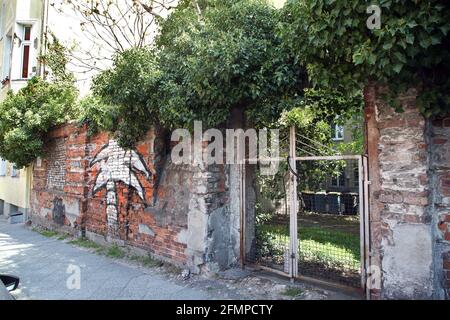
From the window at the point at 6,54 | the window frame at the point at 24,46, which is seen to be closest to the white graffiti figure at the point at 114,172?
the window frame at the point at 24,46

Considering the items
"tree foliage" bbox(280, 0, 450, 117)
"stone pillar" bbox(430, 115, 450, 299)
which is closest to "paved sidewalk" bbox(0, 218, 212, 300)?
"stone pillar" bbox(430, 115, 450, 299)

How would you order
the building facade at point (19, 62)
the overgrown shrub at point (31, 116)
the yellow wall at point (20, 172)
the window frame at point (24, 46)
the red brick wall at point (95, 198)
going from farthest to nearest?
the window frame at point (24, 46), the building facade at point (19, 62), the yellow wall at point (20, 172), the overgrown shrub at point (31, 116), the red brick wall at point (95, 198)

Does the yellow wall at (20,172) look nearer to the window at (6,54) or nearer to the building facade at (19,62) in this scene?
the building facade at (19,62)

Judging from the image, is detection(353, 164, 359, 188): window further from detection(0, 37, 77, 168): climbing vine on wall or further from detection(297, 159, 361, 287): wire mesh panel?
detection(0, 37, 77, 168): climbing vine on wall

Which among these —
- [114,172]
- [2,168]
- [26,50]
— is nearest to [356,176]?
[114,172]

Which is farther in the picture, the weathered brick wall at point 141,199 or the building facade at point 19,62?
the building facade at point 19,62

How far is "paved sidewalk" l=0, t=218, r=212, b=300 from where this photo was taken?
177 inches

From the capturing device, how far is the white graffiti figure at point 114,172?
6455 mm

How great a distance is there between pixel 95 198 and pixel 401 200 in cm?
649

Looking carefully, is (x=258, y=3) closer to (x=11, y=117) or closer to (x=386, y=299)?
(x=386, y=299)

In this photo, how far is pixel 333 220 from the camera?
17.4 ft

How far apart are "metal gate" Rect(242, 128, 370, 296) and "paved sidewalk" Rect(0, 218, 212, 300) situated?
1.34 metres

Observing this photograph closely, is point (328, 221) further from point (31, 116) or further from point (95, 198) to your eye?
point (31, 116)
